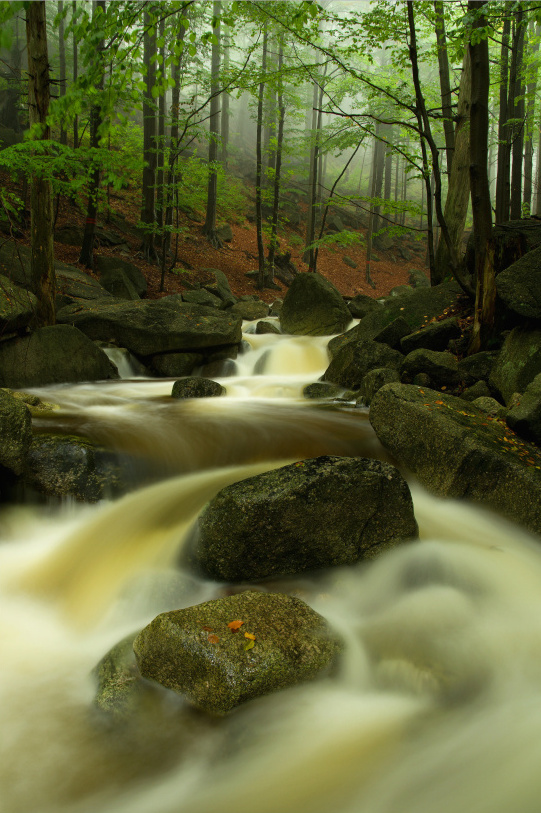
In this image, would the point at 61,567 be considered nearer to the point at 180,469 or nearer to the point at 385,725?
the point at 180,469

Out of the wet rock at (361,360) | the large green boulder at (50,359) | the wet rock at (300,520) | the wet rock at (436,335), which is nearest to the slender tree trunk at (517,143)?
the wet rock at (436,335)

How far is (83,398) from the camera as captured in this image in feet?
23.4

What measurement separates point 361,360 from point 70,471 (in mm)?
5040

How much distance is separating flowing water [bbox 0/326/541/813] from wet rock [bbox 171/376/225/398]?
2667 millimetres

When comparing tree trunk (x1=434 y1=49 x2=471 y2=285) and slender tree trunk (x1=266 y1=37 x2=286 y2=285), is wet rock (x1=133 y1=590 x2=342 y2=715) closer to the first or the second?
tree trunk (x1=434 y1=49 x2=471 y2=285)

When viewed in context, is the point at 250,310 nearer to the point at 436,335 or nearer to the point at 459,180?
the point at 459,180

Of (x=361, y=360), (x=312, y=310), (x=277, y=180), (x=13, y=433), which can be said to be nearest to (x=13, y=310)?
(x=13, y=433)

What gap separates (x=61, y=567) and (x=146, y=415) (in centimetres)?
286

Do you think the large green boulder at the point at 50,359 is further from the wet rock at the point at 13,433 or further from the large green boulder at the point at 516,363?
the large green boulder at the point at 516,363

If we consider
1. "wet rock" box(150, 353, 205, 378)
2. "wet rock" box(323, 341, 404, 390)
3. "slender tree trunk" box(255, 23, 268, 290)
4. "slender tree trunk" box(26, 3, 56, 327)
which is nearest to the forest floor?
"slender tree trunk" box(255, 23, 268, 290)

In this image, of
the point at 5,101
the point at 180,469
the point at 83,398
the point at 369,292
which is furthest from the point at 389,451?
the point at 5,101

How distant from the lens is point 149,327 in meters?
9.61

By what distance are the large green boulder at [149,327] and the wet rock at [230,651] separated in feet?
24.6

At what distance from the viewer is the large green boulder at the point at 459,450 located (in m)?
3.89
